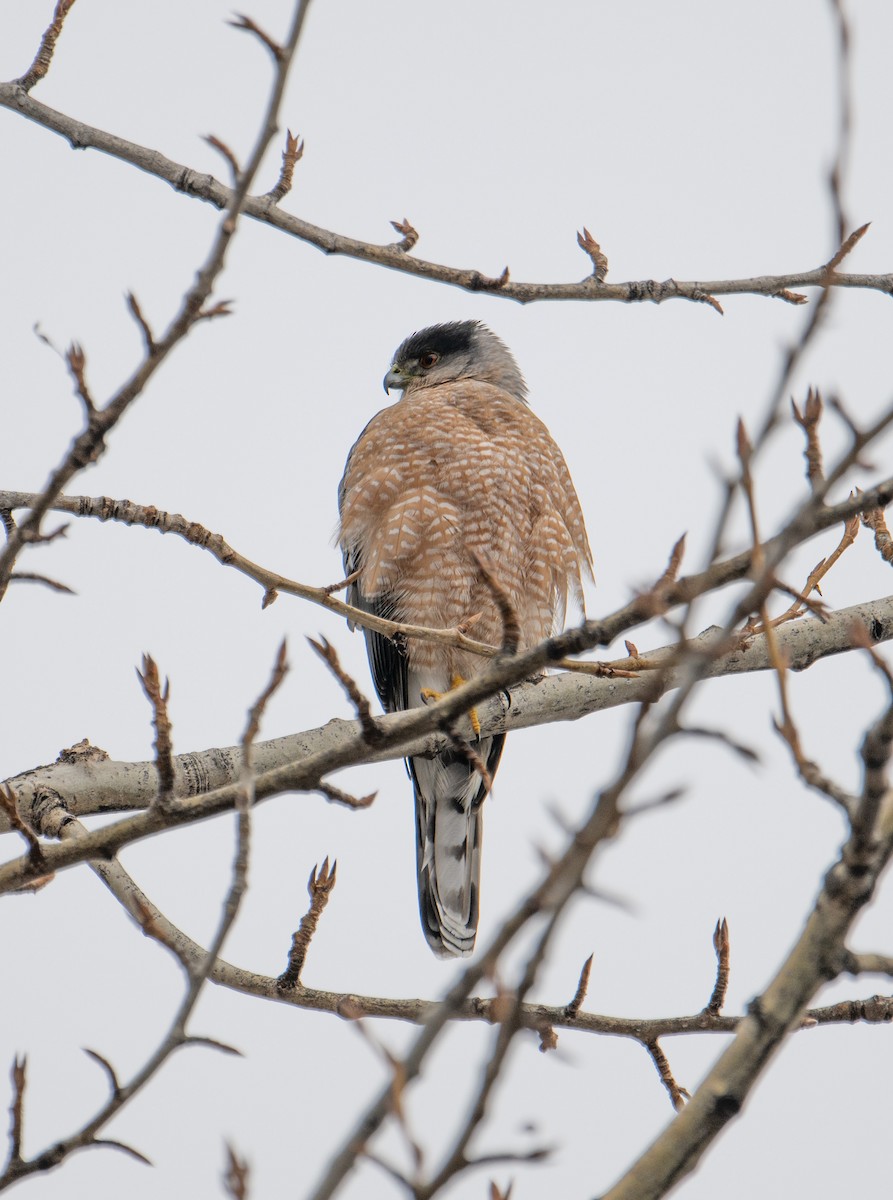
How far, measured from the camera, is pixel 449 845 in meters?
6.58

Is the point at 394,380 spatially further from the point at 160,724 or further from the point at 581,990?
the point at 160,724

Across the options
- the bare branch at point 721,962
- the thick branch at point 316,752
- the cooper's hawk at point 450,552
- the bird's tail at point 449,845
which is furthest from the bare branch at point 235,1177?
the bird's tail at point 449,845

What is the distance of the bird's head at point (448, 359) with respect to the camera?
24.8 feet

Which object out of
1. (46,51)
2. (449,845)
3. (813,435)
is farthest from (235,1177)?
(449,845)

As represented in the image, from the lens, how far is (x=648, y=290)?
3.96m

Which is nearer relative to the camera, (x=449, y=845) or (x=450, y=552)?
(x=450, y=552)

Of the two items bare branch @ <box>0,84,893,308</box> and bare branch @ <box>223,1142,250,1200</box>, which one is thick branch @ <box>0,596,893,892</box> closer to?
bare branch @ <box>223,1142,250,1200</box>

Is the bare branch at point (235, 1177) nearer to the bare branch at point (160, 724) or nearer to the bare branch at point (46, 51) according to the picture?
the bare branch at point (160, 724)

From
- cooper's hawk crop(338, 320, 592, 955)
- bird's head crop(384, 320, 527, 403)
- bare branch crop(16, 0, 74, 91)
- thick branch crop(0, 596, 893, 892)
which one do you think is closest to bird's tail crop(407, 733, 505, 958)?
cooper's hawk crop(338, 320, 592, 955)

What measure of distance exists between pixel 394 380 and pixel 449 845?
108 inches

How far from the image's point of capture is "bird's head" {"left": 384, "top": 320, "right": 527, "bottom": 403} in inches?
298

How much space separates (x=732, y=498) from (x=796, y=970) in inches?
30.3

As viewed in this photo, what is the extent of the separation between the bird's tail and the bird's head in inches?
86.2

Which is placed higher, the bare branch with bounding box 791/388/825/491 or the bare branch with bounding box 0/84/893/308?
the bare branch with bounding box 0/84/893/308
